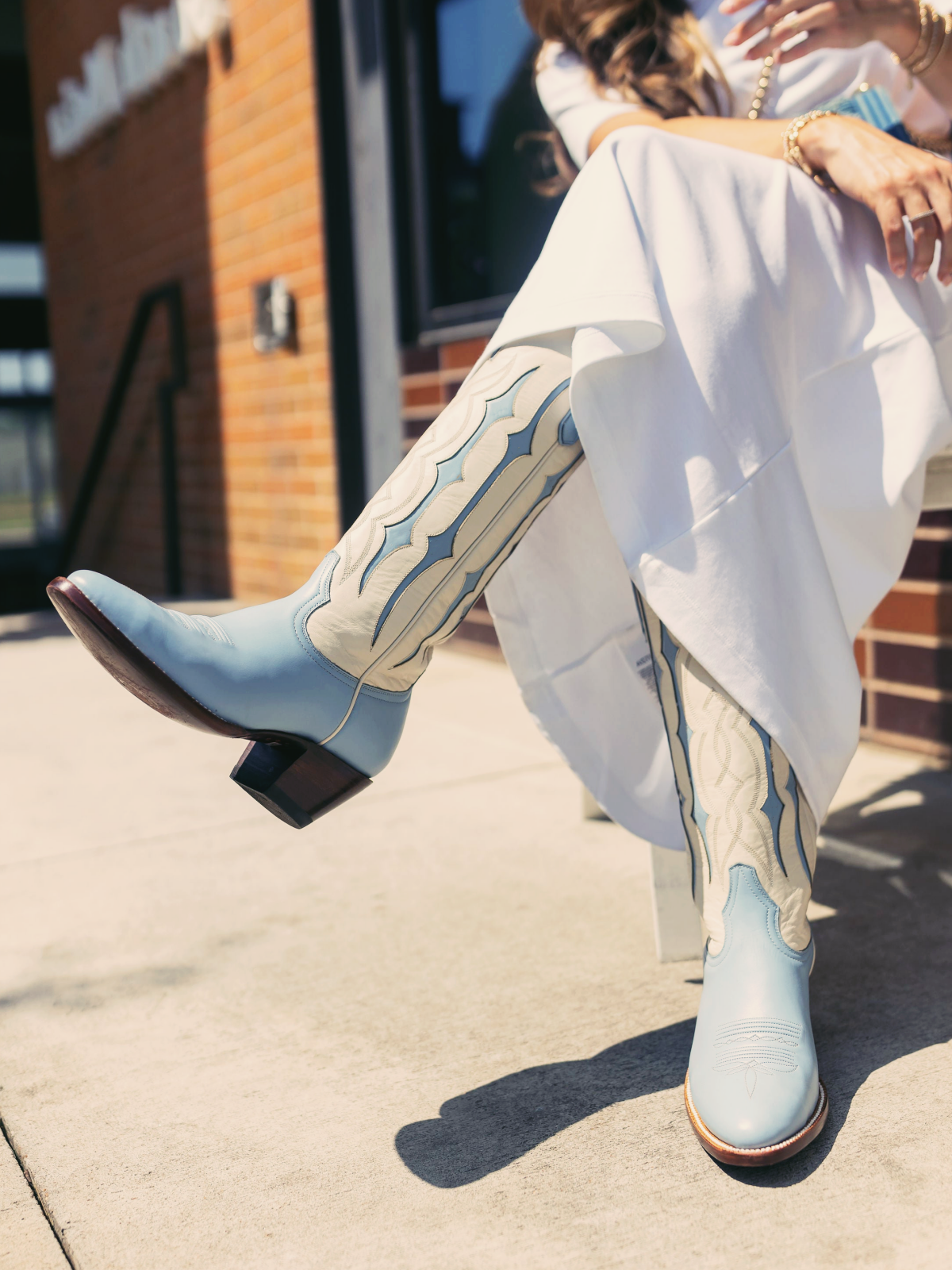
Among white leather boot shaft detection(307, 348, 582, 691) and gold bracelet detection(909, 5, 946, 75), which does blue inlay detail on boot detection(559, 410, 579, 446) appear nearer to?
white leather boot shaft detection(307, 348, 582, 691)

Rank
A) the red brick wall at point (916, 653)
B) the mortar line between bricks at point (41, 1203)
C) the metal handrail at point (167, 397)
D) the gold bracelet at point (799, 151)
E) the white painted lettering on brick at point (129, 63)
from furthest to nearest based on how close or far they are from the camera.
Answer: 1. the metal handrail at point (167, 397)
2. the white painted lettering on brick at point (129, 63)
3. the red brick wall at point (916, 653)
4. the gold bracelet at point (799, 151)
5. the mortar line between bricks at point (41, 1203)

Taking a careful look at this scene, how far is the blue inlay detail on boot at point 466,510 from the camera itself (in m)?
1.05

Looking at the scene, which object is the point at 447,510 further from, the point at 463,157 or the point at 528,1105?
the point at 463,157

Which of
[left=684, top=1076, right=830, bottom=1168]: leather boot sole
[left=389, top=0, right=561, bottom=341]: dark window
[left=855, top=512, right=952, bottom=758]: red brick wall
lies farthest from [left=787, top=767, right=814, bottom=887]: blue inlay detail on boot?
[left=389, top=0, right=561, bottom=341]: dark window

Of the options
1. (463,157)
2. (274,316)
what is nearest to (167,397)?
(274,316)

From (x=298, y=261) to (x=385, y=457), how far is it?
80 centimetres

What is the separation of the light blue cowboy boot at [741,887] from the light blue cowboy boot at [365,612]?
0.61 feet

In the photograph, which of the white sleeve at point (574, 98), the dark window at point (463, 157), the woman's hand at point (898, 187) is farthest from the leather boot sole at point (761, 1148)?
the dark window at point (463, 157)

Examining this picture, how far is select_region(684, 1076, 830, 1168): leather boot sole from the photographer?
93 cm

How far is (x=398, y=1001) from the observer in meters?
1.30

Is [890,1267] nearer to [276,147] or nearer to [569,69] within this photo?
[569,69]

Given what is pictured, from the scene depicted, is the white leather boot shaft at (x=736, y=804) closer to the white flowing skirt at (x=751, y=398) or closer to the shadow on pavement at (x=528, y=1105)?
the white flowing skirt at (x=751, y=398)

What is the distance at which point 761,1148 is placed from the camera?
933 millimetres

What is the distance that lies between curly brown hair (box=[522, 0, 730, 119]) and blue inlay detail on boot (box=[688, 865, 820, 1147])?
3.34ft
